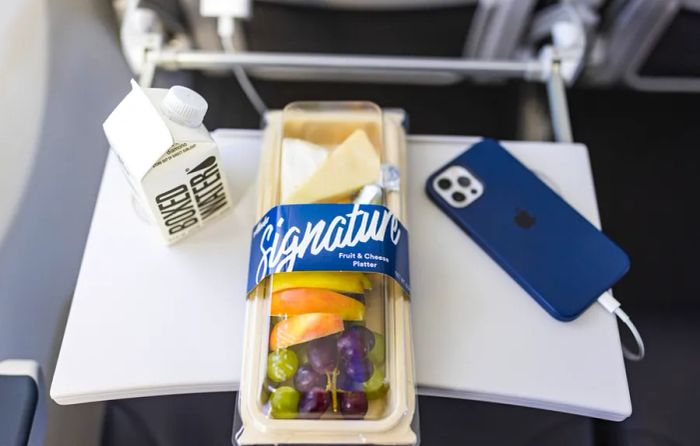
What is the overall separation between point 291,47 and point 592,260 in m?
0.68

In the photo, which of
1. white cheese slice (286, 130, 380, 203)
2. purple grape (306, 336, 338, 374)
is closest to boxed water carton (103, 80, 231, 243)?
white cheese slice (286, 130, 380, 203)

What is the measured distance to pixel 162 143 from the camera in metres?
0.55

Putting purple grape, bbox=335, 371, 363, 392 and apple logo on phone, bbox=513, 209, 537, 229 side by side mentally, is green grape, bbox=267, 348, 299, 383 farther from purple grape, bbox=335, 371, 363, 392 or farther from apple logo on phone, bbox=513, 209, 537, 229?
apple logo on phone, bbox=513, 209, 537, 229

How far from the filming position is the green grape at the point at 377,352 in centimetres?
58

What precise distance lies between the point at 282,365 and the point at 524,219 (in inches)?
13.1

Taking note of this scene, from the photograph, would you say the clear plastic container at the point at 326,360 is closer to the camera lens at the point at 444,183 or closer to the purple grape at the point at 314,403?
the purple grape at the point at 314,403

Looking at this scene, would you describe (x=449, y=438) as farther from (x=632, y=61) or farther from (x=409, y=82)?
(x=632, y=61)

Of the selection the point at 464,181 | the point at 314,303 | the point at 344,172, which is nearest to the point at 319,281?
the point at 314,303

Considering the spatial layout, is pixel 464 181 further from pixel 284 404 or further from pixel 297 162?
pixel 284 404

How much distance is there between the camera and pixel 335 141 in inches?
28.4

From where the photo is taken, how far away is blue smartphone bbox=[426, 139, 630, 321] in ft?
2.17

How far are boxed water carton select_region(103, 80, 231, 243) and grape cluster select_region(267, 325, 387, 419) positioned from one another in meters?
0.19

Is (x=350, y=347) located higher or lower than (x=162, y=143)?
lower

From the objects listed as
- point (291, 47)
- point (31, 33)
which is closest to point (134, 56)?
point (31, 33)
